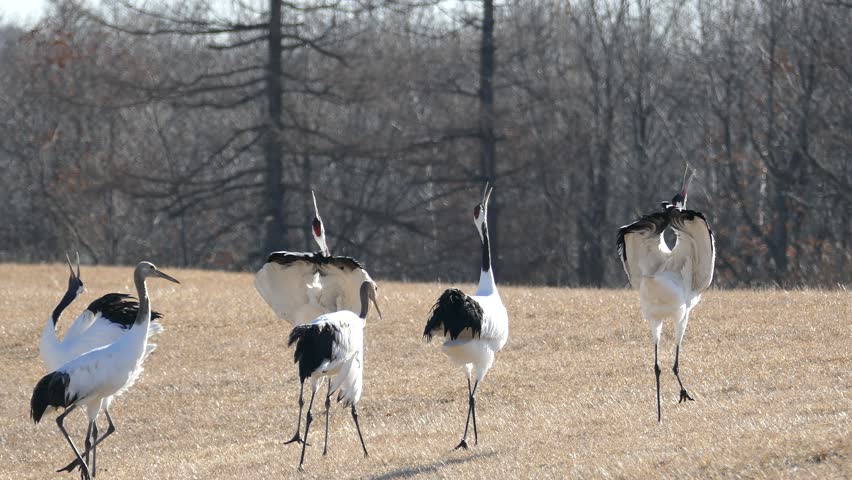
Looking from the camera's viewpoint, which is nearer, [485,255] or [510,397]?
[485,255]

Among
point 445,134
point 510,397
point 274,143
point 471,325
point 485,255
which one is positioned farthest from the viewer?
point 445,134

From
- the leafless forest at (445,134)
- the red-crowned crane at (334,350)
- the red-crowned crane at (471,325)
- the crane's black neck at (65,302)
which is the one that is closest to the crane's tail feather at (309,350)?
the red-crowned crane at (334,350)

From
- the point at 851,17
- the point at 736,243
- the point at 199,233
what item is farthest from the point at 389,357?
the point at 199,233

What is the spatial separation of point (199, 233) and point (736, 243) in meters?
19.4

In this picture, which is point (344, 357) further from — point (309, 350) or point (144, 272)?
point (144, 272)

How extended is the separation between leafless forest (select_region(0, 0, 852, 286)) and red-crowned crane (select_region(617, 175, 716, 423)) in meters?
19.9

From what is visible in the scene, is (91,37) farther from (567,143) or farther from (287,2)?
(567,143)

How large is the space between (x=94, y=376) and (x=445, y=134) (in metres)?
27.9

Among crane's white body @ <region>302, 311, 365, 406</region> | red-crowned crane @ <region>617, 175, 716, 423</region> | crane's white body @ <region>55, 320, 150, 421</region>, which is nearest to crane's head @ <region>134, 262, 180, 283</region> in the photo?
crane's white body @ <region>55, 320, 150, 421</region>

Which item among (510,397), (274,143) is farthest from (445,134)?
(510,397)

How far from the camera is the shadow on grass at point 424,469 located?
9.95m

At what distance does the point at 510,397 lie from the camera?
45.7ft

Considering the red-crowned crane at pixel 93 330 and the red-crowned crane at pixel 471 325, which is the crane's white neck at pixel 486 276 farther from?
the red-crowned crane at pixel 93 330

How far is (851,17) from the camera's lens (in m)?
34.4
